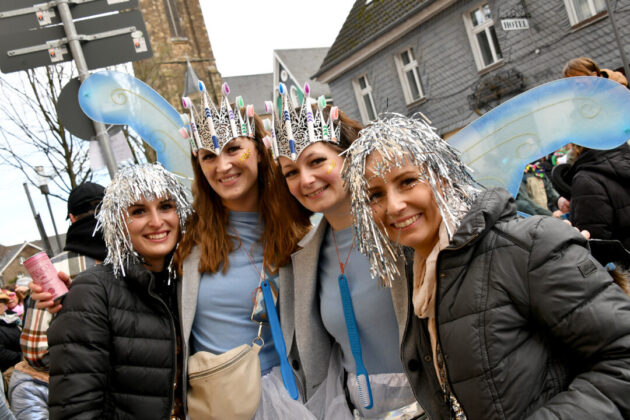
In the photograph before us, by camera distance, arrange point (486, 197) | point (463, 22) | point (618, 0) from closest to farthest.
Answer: point (486, 197) < point (618, 0) < point (463, 22)

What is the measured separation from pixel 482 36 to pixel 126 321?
39.0ft

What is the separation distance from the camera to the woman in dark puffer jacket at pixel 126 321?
1888mm

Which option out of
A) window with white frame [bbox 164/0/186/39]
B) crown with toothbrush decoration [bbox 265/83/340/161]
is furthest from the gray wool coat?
window with white frame [bbox 164/0/186/39]

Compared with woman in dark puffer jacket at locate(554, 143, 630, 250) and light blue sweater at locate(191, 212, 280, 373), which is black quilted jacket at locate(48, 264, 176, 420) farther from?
woman in dark puffer jacket at locate(554, 143, 630, 250)

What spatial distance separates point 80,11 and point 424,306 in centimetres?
307

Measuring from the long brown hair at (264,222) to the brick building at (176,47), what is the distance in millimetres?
24432

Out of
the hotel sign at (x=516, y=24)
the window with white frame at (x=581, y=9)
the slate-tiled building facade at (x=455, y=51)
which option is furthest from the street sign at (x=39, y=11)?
the window with white frame at (x=581, y=9)

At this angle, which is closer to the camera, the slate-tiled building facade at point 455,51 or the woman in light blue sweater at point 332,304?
the woman in light blue sweater at point 332,304

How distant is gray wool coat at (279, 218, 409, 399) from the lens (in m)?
2.27

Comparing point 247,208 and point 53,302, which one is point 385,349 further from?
point 53,302

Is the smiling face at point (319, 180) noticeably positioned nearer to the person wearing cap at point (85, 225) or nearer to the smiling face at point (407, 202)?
the smiling face at point (407, 202)

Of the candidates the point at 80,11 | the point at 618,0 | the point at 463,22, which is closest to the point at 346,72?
the point at 463,22

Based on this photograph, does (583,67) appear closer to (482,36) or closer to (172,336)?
(172,336)

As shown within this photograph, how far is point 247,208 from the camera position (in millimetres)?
2686
